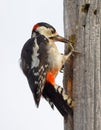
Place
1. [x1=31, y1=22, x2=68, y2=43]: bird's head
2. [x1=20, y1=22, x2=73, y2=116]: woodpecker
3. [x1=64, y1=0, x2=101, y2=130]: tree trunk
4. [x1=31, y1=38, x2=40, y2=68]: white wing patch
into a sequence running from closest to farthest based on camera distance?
[x1=64, y1=0, x2=101, y2=130]: tree trunk, [x1=20, y1=22, x2=73, y2=116]: woodpecker, [x1=31, y1=38, x2=40, y2=68]: white wing patch, [x1=31, y1=22, x2=68, y2=43]: bird's head

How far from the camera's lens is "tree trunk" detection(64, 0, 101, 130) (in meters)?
3.59

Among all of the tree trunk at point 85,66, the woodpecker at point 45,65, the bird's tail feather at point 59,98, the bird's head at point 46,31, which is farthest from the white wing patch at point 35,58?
the tree trunk at point 85,66

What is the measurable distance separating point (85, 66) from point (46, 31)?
1484mm

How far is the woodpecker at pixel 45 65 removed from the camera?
4.03 m

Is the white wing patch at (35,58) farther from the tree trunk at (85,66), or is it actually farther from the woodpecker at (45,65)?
the tree trunk at (85,66)

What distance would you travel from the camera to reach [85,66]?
3.72m

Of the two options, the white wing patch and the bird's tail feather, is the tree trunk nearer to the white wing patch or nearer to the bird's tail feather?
the bird's tail feather

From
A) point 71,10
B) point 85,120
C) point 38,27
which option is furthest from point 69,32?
point 38,27

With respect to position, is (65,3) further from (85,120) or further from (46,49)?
(85,120)

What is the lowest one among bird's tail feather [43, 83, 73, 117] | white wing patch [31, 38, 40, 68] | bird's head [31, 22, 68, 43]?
bird's tail feather [43, 83, 73, 117]

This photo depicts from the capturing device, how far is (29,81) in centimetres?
454

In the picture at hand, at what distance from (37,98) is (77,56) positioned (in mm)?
595

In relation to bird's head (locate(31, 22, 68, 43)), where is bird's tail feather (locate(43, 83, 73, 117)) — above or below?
below

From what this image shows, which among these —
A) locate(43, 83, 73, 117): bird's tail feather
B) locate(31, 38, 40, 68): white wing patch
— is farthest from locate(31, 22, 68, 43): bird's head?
locate(43, 83, 73, 117): bird's tail feather
